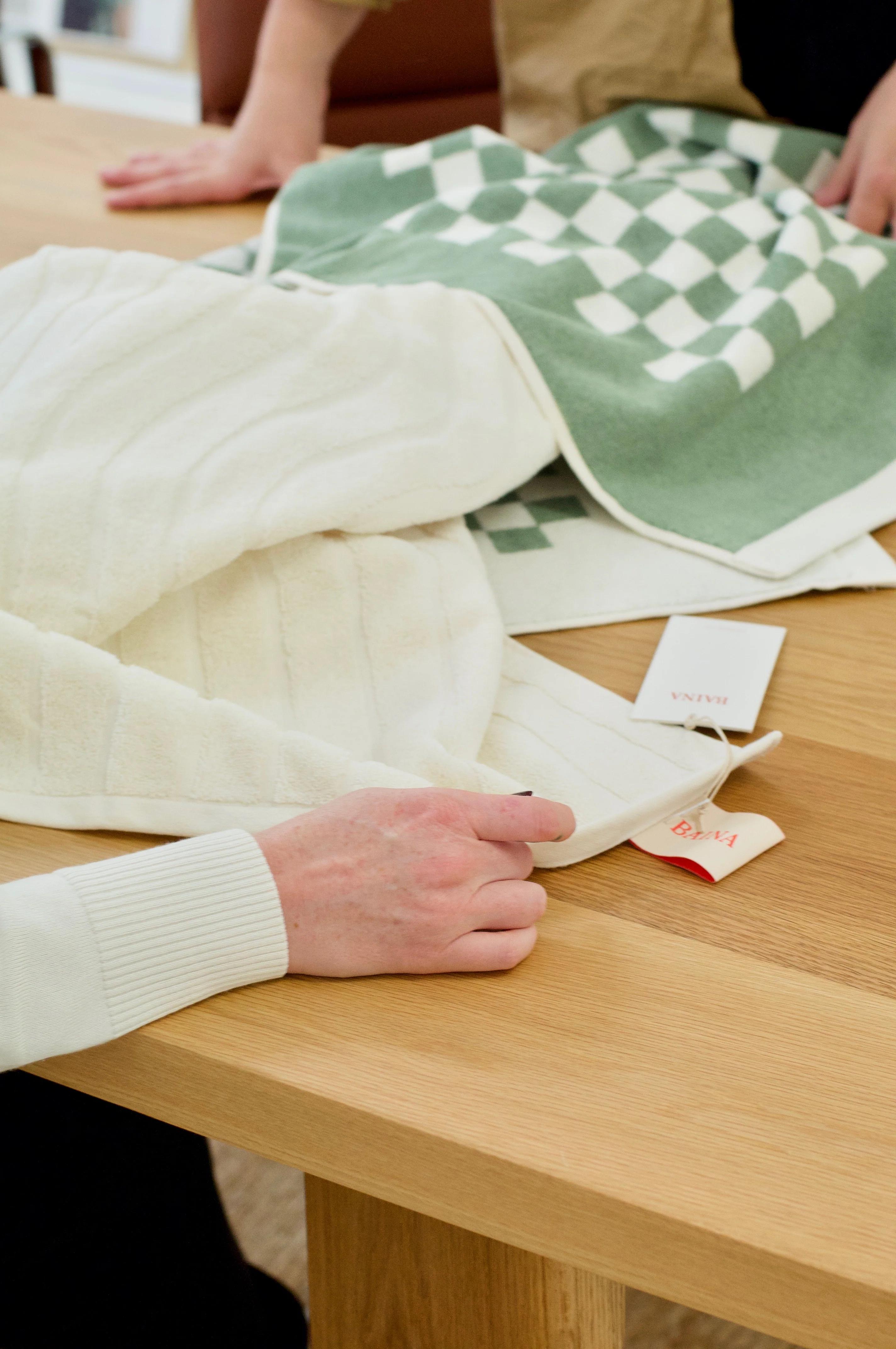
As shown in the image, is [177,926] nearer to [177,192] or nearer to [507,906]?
[507,906]

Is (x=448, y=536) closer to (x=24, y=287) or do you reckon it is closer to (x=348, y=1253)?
(x=24, y=287)

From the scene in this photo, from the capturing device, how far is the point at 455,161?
1.30 metres

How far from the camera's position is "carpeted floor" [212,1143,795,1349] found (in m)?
1.04

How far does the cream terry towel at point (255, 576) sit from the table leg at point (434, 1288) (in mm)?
226

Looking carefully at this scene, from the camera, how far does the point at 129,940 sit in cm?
59

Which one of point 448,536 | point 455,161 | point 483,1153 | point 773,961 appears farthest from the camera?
point 455,161

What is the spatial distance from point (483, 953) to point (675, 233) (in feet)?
2.62

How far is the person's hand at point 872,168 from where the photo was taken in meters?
1.24

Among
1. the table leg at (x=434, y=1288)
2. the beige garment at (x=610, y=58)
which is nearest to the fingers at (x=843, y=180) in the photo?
the beige garment at (x=610, y=58)

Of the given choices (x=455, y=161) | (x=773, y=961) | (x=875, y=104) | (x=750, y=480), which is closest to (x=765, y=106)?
(x=875, y=104)

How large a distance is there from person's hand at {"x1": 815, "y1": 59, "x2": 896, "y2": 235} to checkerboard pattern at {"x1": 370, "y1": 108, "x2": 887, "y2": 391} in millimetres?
45

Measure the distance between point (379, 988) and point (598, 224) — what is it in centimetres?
83

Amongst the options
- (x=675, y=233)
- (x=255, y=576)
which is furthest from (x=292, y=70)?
(x=255, y=576)

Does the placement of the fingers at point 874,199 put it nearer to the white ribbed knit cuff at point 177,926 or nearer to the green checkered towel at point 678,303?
the green checkered towel at point 678,303
